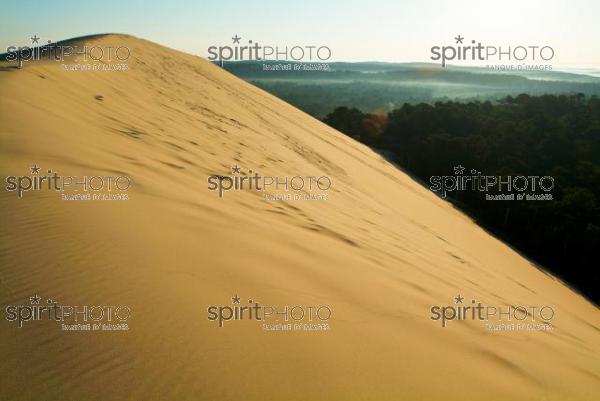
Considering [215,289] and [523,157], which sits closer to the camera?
[215,289]

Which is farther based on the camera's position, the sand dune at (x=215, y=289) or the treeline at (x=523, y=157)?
the treeline at (x=523, y=157)

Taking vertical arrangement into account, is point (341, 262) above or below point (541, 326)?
above

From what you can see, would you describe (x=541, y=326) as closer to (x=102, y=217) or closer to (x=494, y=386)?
(x=494, y=386)

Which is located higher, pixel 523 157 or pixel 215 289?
pixel 523 157

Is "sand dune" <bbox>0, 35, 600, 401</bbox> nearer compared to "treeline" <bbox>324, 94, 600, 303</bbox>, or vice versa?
"sand dune" <bbox>0, 35, 600, 401</bbox>

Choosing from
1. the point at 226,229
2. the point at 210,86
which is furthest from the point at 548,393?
the point at 210,86
